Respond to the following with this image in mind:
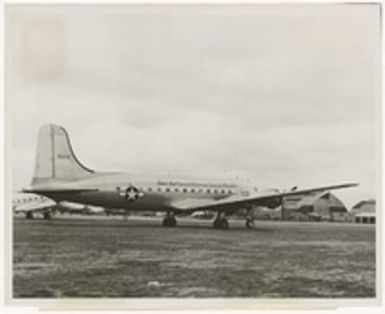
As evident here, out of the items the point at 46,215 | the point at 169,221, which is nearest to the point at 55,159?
the point at 46,215

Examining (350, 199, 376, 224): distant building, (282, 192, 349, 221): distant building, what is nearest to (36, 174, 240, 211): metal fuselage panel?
(282, 192, 349, 221): distant building

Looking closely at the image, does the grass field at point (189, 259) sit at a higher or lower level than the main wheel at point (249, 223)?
lower

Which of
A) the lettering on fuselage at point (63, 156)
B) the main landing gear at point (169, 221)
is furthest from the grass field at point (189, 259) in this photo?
the lettering on fuselage at point (63, 156)

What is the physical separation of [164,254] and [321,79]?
48cm

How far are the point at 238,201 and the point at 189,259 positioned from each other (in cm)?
15

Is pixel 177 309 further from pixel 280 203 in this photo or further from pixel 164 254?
pixel 280 203

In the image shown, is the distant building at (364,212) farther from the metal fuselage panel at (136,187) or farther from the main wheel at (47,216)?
the main wheel at (47,216)

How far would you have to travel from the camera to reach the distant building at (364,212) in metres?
2.42

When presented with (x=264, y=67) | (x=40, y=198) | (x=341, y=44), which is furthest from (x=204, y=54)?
(x=40, y=198)

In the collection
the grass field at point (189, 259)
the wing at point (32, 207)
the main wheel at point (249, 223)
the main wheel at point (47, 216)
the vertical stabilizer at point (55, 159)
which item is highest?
the vertical stabilizer at point (55, 159)

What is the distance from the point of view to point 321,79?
7.97 ft

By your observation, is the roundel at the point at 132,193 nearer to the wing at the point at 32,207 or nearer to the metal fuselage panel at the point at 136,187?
the metal fuselage panel at the point at 136,187

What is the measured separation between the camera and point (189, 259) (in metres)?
2.43

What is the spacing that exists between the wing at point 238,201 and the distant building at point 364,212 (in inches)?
1.7
